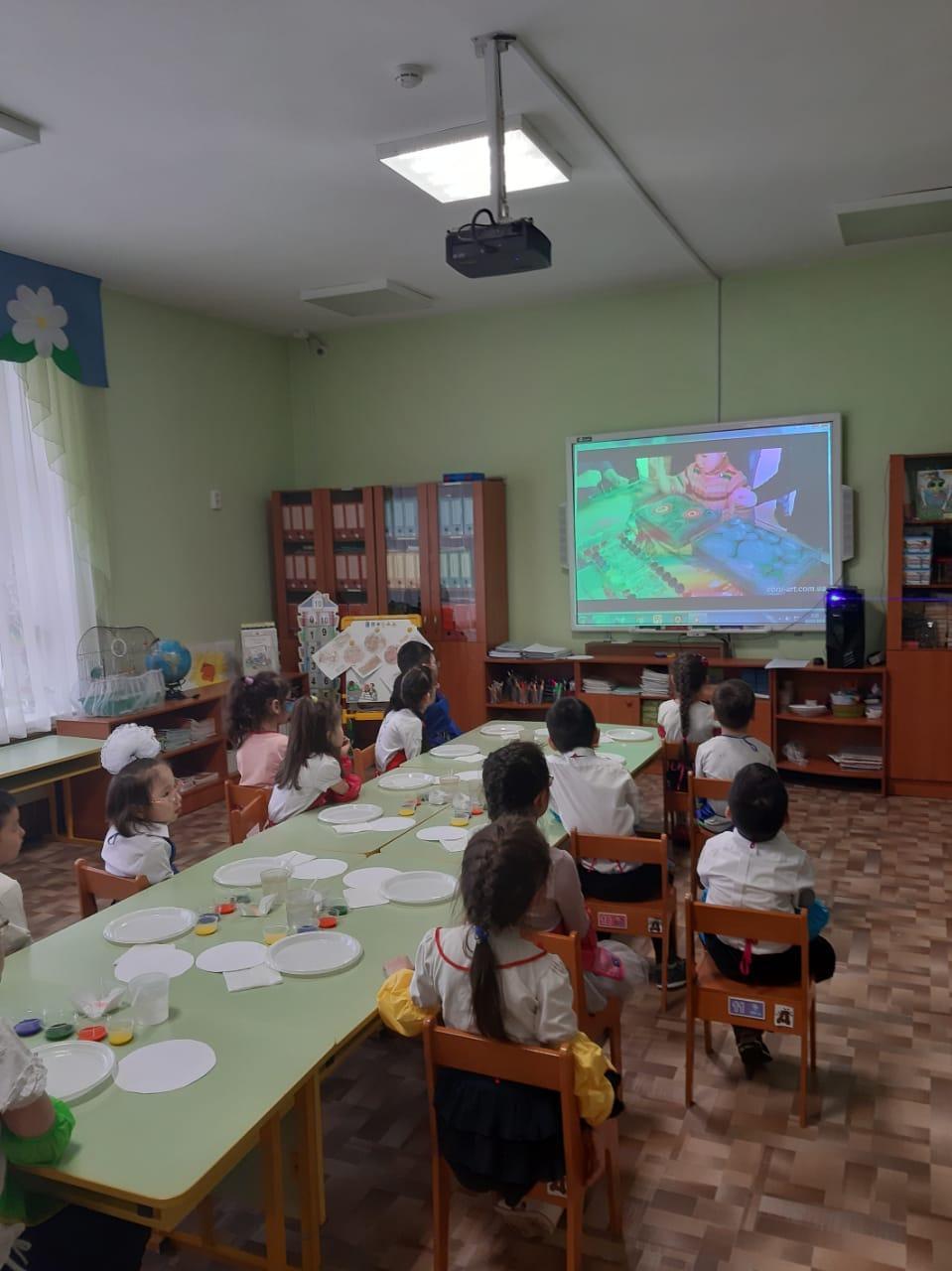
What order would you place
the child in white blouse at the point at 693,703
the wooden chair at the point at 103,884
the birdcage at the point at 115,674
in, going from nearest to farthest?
the wooden chair at the point at 103,884, the child in white blouse at the point at 693,703, the birdcage at the point at 115,674

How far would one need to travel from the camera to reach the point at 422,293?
6.10 meters

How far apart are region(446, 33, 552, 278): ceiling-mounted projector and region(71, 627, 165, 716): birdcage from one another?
3253mm

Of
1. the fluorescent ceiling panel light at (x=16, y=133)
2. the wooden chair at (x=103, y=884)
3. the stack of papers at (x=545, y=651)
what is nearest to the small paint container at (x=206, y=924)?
the wooden chair at (x=103, y=884)

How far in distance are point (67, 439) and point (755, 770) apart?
4.37 m

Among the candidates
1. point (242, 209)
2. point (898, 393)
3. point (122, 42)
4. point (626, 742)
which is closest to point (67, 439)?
point (242, 209)

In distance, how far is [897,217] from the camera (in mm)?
4852

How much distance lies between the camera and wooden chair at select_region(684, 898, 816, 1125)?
2.35 meters

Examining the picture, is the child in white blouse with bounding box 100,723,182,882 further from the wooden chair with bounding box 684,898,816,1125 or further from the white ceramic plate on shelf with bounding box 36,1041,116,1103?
the wooden chair with bounding box 684,898,816,1125

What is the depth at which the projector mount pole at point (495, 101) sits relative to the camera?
9.78 feet

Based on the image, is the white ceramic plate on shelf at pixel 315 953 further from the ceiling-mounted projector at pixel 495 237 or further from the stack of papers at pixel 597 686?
the stack of papers at pixel 597 686

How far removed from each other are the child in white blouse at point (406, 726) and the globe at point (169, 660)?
188 cm

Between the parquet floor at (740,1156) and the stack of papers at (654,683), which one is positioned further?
the stack of papers at (654,683)

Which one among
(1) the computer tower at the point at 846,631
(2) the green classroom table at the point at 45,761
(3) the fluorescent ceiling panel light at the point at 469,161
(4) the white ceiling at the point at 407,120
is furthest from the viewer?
(1) the computer tower at the point at 846,631

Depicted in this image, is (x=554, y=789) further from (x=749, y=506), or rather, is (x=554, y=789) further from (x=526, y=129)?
(x=749, y=506)
